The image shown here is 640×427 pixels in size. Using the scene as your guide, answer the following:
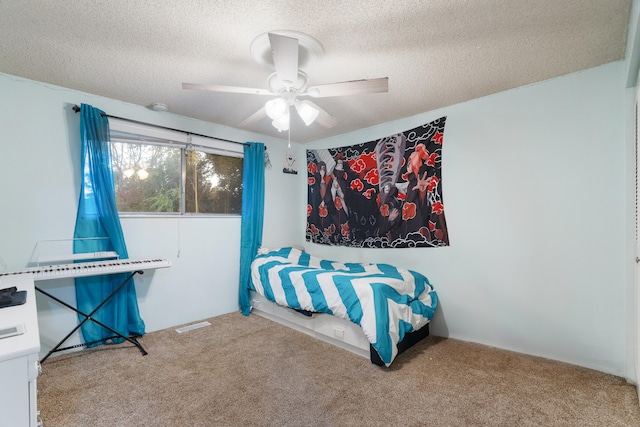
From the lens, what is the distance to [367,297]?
2266mm

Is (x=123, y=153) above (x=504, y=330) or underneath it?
above

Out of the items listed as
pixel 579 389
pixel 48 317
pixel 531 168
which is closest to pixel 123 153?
pixel 48 317

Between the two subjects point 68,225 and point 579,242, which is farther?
point 68,225

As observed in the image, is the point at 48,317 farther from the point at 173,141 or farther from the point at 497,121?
the point at 497,121

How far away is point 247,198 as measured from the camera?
3.59 meters

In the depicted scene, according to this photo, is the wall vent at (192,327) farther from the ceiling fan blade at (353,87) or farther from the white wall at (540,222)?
the ceiling fan blade at (353,87)

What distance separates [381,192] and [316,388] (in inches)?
81.4

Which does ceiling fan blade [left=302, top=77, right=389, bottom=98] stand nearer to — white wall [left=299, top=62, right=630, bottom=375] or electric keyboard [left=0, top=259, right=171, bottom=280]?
white wall [left=299, top=62, right=630, bottom=375]

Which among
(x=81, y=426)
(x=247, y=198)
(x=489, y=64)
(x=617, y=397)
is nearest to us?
(x=81, y=426)

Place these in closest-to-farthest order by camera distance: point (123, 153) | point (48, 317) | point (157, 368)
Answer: point (157, 368) → point (48, 317) → point (123, 153)

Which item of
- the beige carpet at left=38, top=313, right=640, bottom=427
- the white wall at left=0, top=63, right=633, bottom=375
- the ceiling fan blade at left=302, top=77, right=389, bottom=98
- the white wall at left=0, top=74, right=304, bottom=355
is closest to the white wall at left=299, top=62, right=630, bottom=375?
the white wall at left=0, top=63, right=633, bottom=375

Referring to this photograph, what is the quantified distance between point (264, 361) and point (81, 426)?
1.14m

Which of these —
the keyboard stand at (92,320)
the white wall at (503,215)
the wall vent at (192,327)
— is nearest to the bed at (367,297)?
the white wall at (503,215)

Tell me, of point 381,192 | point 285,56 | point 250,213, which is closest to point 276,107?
point 285,56
